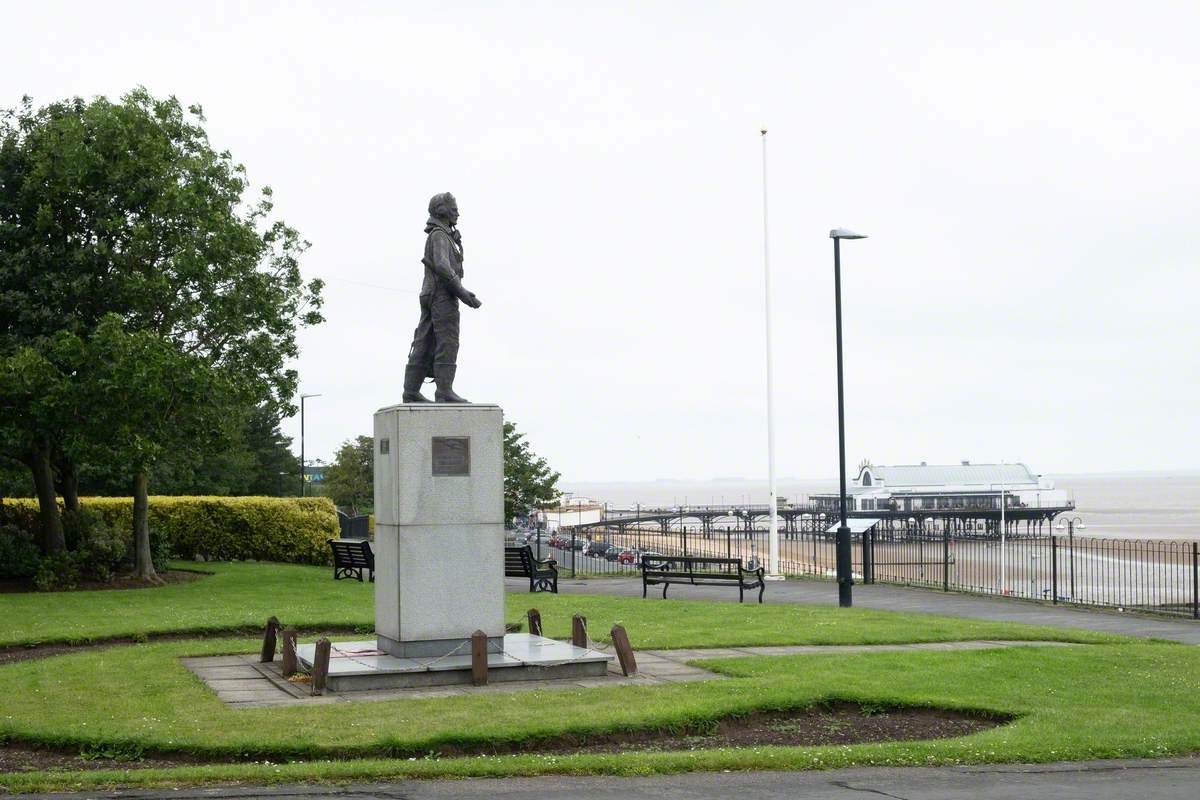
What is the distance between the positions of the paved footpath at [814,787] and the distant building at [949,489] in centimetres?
9325

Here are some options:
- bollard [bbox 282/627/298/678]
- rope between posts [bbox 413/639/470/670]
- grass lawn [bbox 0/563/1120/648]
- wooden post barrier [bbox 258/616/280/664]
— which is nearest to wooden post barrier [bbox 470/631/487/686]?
rope between posts [bbox 413/639/470/670]

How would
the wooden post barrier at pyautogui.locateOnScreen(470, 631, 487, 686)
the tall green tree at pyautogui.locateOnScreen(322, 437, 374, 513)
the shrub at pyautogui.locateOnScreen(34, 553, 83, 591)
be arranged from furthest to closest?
the tall green tree at pyautogui.locateOnScreen(322, 437, 374, 513), the shrub at pyautogui.locateOnScreen(34, 553, 83, 591), the wooden post barrier at pyautogui.locateOnScreen(470, 631, 487, 686)

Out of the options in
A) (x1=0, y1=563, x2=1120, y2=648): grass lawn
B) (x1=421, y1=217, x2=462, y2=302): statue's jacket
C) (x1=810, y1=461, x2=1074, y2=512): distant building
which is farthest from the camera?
(x1=810, y1=461, x2=1074, y2=512): distant building

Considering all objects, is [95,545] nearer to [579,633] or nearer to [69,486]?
[69,486]

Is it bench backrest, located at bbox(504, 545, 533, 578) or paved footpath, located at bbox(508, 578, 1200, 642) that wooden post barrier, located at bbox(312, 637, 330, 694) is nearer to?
paved footpath, located at bbox(508, 578, 1200, 642)

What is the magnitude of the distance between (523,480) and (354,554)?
21509 millimetres

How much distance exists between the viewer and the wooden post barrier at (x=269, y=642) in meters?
14.6

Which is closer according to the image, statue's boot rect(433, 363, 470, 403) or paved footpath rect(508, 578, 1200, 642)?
statue's boot rect(433, 363, 470, 403)

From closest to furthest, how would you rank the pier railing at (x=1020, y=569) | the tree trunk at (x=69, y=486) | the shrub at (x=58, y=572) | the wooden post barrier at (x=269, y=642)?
the wooden post barrier at (x=269, y=642) → the shrub at (x=58, y=572) → the pier railing at (x=1020, y=569) → the tree trunk at (x=69, y=486)

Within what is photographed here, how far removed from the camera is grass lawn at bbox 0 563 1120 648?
1748 centimetres

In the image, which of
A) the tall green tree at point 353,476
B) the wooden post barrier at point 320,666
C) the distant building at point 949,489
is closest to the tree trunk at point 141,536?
the wooden post barrier at point 320,666

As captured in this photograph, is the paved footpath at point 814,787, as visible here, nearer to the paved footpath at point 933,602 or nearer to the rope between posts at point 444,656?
the rope between posts at point 444,656

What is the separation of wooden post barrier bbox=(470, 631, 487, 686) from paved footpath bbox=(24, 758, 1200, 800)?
12.6 ft

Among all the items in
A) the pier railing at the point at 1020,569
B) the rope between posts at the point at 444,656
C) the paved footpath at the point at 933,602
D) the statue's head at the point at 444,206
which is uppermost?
the statue's head at the point at 444,206
